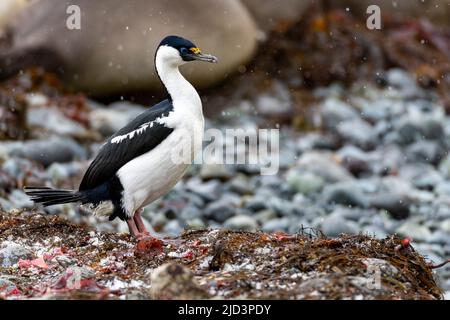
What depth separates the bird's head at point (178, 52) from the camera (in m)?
7.42

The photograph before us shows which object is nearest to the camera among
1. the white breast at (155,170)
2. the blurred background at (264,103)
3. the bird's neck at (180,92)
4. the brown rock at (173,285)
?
the brown rock at (173,285)

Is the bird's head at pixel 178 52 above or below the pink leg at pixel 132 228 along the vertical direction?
above

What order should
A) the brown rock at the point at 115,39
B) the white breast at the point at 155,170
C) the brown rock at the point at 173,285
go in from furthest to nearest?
the brown rock at the point at 115,39, the white breast at the point at 155,170, the brown rock at the point at 173,285

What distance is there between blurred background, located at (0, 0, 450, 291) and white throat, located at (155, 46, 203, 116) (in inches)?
143

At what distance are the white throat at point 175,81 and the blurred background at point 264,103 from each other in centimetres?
362

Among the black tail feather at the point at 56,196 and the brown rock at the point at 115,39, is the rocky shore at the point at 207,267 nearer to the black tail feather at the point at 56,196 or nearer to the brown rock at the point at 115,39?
the black tail feather at the point at 56,196

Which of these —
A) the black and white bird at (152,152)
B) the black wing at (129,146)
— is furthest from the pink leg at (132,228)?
the black wing at (129,146)

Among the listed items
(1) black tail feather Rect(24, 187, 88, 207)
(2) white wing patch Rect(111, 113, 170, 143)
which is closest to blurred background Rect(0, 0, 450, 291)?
(1) black tail feather Rect(24, 187, 88, 207)

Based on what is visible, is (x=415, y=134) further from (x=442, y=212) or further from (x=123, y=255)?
(x=123, y=255)

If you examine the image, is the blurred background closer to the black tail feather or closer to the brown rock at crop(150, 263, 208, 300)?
the black tail feather

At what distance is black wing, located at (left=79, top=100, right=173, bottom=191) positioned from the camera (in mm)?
7250

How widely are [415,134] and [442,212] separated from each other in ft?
9.13

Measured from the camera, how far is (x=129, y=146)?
735 centimetres

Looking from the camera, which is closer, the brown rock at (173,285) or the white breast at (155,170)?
the brown rock at (173,285)
